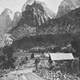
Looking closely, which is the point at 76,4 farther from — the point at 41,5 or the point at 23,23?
the point at 23,23

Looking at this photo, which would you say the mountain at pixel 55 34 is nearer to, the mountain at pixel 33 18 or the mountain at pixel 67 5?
Answer: the mountain at pixel 33 18

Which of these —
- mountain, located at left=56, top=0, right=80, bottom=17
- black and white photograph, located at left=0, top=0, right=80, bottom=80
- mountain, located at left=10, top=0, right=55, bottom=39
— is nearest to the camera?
black and white photograph, located at left=0, top=0, right=80, bottom=80

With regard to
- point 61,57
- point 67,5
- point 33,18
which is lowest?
point 61,57

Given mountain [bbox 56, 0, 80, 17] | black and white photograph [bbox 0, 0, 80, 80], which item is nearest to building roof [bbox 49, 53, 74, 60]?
black and white photograph [bbox 0, 0, 80, 80]

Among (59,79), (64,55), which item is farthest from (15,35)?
(59,79)

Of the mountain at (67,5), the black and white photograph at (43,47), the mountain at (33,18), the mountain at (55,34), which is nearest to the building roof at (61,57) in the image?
the black and white photograph at (43,47)

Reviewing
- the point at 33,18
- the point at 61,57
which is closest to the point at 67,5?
the point at 33,18

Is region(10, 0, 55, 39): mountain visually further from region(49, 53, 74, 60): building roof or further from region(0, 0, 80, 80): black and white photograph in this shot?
region(49, 53, 74, 60): building roof

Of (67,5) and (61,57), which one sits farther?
(67,5)

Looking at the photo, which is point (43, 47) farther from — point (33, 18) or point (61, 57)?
point (33, 18)
